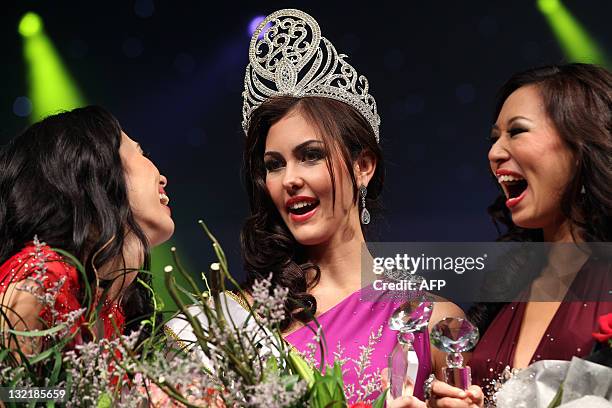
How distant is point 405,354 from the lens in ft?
4.22

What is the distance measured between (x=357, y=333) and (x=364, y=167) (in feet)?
1.33

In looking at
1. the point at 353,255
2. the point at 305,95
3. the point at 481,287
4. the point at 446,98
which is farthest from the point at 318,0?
the point at 481,287

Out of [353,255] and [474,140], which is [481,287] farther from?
[474,140]

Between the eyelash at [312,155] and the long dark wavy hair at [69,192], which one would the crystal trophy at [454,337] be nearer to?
the long dark wavy hair at [69,192]

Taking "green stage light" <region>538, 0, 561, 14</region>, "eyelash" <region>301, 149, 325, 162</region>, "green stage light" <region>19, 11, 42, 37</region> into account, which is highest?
"green stage light" <region>19, 11, 42, 37</region>

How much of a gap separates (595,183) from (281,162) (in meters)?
0.71

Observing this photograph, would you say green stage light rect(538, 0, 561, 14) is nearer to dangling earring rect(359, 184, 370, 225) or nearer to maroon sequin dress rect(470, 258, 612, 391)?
dangling earring rect(359, 184, 370, 225)

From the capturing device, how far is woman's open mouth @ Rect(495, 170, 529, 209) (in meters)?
1.99

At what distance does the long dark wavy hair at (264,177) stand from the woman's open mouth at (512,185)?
37 cm

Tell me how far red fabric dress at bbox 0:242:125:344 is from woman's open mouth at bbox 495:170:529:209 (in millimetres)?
830

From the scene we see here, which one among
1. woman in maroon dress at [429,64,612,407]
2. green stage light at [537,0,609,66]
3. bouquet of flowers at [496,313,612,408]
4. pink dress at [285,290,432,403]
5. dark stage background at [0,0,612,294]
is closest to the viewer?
bouquet of flowers at [496,313,612,408]

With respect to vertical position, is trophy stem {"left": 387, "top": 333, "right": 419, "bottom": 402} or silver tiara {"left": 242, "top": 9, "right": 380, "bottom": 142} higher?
silver tiara {"left": 242, "top": 9, "right": 380, "bottom": 142}

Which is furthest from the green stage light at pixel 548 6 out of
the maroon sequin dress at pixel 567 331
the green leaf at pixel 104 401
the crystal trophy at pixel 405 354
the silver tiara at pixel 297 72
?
the green leaf at pixel 104 401

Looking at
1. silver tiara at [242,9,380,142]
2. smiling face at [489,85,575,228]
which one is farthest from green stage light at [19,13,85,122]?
smiling face at [489,85,575,228]
